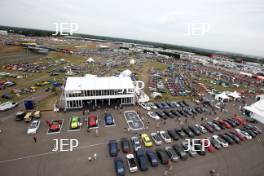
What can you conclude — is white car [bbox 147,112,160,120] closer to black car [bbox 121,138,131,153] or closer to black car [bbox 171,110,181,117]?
black car [bbox 171,110,181,117]

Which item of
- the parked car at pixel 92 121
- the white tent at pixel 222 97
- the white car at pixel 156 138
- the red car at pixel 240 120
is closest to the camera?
the white car at pixel 156 138

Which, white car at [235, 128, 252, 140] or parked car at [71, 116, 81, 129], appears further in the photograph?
white car at [235, 128, 252, 140]

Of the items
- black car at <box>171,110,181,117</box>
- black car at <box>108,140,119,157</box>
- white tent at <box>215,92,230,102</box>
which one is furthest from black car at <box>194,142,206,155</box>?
white tent at <box>215,92,230,102</box>

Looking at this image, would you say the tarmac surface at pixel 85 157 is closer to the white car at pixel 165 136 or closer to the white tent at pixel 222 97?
the white car at pixel 165 136

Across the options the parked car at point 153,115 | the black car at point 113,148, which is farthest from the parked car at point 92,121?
the parked car at point 153,115

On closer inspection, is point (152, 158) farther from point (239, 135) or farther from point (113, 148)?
point (239, 135)

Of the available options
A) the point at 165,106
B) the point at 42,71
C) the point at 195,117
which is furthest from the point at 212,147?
the point at 42,71

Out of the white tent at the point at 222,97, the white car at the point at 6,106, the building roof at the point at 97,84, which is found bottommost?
the white car at the point at 6,106
